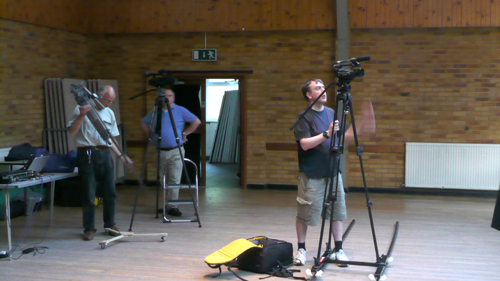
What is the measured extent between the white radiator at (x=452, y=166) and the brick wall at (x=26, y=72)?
5771 mm

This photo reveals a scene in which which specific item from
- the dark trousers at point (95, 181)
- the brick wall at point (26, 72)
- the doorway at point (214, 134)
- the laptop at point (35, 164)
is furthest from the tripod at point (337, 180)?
the brick wall at point (26, 72)

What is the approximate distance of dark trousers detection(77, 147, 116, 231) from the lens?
15.7 feet

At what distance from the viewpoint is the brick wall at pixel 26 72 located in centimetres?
646

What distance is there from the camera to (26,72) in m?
6.85

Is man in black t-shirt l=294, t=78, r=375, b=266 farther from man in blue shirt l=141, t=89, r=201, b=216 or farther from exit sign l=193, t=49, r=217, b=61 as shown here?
exit sign l=193, t=49, r=217, b=61

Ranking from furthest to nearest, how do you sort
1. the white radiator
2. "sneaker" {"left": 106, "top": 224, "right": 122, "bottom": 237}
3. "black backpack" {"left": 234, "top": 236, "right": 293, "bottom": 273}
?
1. the white radiator
2. "sneaker" {"left": 106, "top": 224, "right": 122, "bottom": 237}
3. "black backpack" {"left": 234, "top": 236, "right": 293, "bottom": 273}

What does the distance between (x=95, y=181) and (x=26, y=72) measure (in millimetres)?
2931

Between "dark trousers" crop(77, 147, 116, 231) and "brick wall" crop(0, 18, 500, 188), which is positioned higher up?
"brick wall" crop(0, 18, 500, 188)

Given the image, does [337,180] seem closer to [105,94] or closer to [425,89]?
[105,94]

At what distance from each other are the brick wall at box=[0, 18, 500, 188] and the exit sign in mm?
106

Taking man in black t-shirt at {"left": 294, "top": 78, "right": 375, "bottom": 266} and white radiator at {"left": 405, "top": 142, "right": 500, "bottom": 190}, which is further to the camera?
white radiator at {"left": 405, "top": 142, "right": 500, "bottom": 190}

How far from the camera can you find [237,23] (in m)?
7.76

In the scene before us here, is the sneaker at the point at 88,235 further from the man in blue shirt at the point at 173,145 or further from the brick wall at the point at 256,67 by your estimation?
the brick wall at the point at 256,67

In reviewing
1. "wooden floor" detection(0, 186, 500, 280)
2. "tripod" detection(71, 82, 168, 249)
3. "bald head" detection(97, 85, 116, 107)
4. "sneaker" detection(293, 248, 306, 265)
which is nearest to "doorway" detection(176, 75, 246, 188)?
"wooden floor" detection(0, 186, 500, 280)
